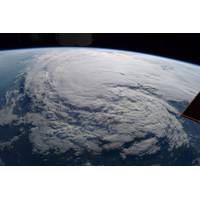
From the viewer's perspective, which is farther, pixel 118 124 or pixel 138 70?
pixel 138 70

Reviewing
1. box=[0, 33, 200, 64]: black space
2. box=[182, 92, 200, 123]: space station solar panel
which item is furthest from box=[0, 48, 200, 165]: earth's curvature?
box=[0, 33, 200, 64]: black space

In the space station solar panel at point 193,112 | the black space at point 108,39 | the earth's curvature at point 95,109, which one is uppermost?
the black space at point 108,39

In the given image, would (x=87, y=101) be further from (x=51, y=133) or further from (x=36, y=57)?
(x=36, y=57)

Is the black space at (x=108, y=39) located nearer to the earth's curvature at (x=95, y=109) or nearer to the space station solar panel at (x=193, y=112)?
the space station solar panel at (x=193, y=112)

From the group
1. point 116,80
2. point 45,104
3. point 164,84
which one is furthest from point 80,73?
point 164,84

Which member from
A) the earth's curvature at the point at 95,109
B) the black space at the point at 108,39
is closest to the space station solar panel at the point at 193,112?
the black space at the point at 108,39

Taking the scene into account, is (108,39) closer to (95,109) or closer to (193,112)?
(193,112)

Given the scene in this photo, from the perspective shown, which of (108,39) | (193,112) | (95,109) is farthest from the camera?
(95,109)

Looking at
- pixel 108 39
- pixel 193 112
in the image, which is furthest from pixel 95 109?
pixel 193 112
